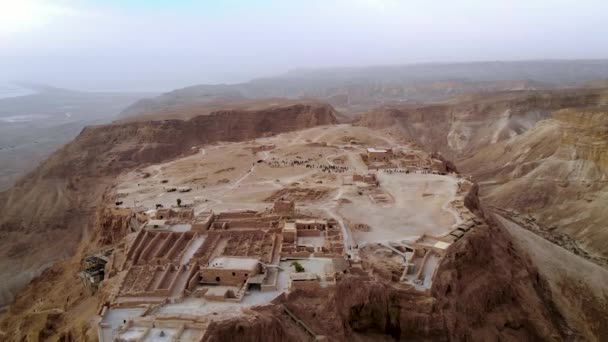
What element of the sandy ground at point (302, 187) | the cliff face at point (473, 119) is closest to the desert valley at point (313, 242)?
the sandy ground at point (302, 187)

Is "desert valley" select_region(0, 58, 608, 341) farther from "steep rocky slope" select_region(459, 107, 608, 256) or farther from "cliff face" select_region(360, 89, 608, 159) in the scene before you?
"cliff face" select_region(360, 89, 608, 159)

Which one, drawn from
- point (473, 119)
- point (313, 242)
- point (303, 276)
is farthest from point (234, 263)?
point (473, 119)

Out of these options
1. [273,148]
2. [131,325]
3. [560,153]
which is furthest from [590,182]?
[131,325]

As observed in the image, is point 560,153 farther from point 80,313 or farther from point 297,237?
point 80,313

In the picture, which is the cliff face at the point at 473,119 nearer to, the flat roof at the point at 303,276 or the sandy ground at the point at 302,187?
the sandy ground at the point at 302,187

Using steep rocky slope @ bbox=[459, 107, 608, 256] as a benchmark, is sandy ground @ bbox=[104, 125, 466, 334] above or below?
above

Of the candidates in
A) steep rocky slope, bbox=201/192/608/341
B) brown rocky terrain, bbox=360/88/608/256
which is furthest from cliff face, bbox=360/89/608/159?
steep rocky slope, bbox=201/192/608/341
